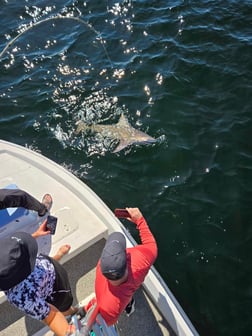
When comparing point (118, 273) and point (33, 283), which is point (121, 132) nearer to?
point (33, 283)

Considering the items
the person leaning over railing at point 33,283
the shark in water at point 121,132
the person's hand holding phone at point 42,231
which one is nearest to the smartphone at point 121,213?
the person leaning over railing at point 33,283

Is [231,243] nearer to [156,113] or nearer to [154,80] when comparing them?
[156,113]

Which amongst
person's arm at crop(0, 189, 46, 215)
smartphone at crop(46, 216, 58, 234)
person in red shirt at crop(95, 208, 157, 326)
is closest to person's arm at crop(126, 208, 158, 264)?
person in red shirt at crop(95, 208, 157, 326)

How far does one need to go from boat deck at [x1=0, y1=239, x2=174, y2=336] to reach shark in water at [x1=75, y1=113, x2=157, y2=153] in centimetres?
325

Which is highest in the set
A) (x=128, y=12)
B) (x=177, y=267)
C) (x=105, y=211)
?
(x=128, y=12)

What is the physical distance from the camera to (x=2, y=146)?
7246mm

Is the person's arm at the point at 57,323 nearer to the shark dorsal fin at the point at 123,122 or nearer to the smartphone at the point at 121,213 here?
the smartphone at the point at 121,213

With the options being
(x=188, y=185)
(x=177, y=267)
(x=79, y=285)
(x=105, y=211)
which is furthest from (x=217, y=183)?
(x=79, y=285)

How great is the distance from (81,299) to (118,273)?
1.85 meters

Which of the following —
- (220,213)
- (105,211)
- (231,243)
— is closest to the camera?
(105,211)

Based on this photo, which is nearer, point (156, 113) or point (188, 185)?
point (188, 185)

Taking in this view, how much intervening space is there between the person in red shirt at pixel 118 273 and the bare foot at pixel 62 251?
1073 mm

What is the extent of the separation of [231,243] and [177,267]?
1054mm

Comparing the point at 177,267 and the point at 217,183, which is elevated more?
the point at 217,183
